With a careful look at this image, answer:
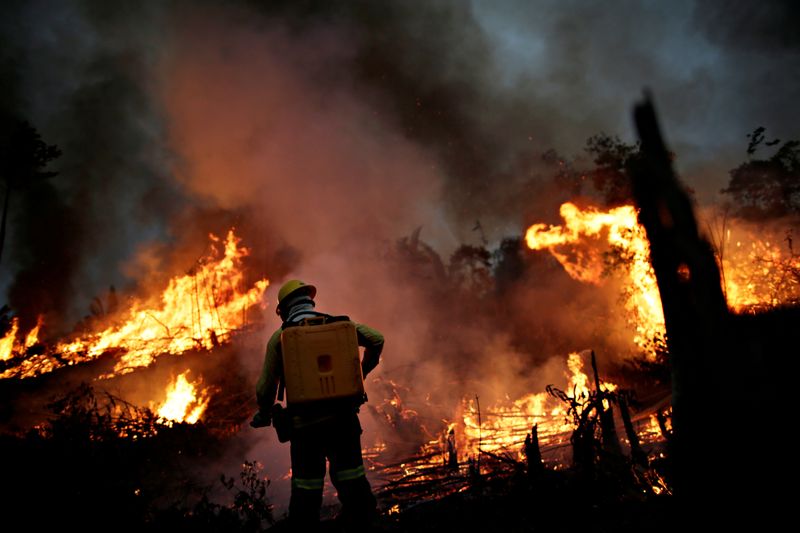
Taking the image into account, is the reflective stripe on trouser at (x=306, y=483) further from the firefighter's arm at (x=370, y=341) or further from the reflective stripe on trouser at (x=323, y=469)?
the firefighter's arm at (x=370, y=341)

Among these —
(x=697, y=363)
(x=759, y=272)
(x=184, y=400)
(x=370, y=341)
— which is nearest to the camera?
(x=697, y=363)

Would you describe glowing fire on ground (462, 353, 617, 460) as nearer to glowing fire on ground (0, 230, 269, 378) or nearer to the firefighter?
the firefighter

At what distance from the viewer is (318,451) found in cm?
310

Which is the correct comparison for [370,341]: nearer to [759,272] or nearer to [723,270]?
[723,270]

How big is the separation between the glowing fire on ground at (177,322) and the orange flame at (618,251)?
1693 cm

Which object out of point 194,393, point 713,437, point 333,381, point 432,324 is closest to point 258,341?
point 194,393

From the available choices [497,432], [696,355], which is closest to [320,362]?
[696,355]

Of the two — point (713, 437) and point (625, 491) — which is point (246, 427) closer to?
point (625, 491)

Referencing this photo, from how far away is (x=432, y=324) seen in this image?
2164 centimetres

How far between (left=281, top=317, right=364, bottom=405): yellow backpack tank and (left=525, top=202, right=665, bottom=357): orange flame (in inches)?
364

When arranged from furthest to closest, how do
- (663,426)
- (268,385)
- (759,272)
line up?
(759,272)
(663,426)
(268,385)

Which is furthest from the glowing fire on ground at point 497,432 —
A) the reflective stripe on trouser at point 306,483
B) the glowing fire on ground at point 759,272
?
the glowing fire on ground at point 759,272

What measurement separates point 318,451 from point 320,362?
0.73 metres

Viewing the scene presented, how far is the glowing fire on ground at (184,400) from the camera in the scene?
1204cm
